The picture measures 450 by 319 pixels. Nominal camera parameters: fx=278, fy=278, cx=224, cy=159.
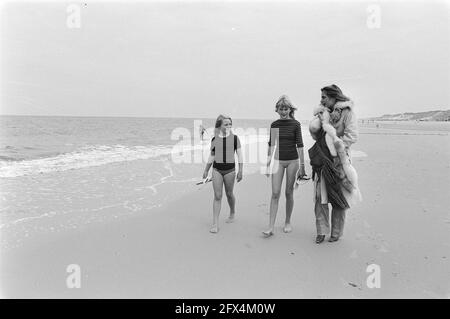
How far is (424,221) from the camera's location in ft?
14.4

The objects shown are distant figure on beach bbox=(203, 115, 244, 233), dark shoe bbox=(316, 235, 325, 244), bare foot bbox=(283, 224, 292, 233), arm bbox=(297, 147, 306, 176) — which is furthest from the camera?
distant figure on beach bbox=(203, 115, 244, 233)

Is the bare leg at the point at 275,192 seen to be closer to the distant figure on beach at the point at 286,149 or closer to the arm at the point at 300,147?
the distant figure on beach at the point at 286,149

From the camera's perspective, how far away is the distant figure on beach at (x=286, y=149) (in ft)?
13.0

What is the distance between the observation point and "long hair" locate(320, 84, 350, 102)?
3592 millimetres

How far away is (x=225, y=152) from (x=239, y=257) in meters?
1.58

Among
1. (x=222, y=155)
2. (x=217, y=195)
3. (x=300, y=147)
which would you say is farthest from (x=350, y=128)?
(x=217, y=195)

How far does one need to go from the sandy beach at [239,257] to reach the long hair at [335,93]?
75.9 inches

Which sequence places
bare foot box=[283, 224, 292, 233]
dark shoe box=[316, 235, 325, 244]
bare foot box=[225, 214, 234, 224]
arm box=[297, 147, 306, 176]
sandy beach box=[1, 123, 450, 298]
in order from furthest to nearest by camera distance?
bare foot box=[225, 214, 234, 224] → bare foot box=[283, 224, 292, 233] → arm box=[297, 147, 306, 176] → dark shoe box=[316, 235, 325, 244] → sandy beach box=[1, 123, 450, 298]

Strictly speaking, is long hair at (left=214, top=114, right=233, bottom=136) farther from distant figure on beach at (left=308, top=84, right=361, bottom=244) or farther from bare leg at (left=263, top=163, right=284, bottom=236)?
distant figure on beach at (left=308, top=84, right=361, bottom=244)

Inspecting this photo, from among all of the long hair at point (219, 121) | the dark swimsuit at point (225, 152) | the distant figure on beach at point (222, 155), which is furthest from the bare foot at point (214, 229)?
the long hair at point (219, 121)

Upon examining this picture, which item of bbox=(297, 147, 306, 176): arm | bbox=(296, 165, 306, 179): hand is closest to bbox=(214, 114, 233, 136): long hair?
bbox=(297, 147, 306, 176): arm

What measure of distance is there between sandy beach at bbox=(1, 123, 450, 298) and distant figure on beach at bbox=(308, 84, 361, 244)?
452 millimetres

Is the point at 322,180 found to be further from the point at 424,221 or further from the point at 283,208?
the point at 424,221

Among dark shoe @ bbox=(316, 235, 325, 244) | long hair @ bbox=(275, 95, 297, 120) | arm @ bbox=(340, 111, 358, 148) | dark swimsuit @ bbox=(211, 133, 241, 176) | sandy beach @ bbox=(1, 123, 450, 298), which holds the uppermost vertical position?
long hair @ bbox=(275, 95, 297, 120)
